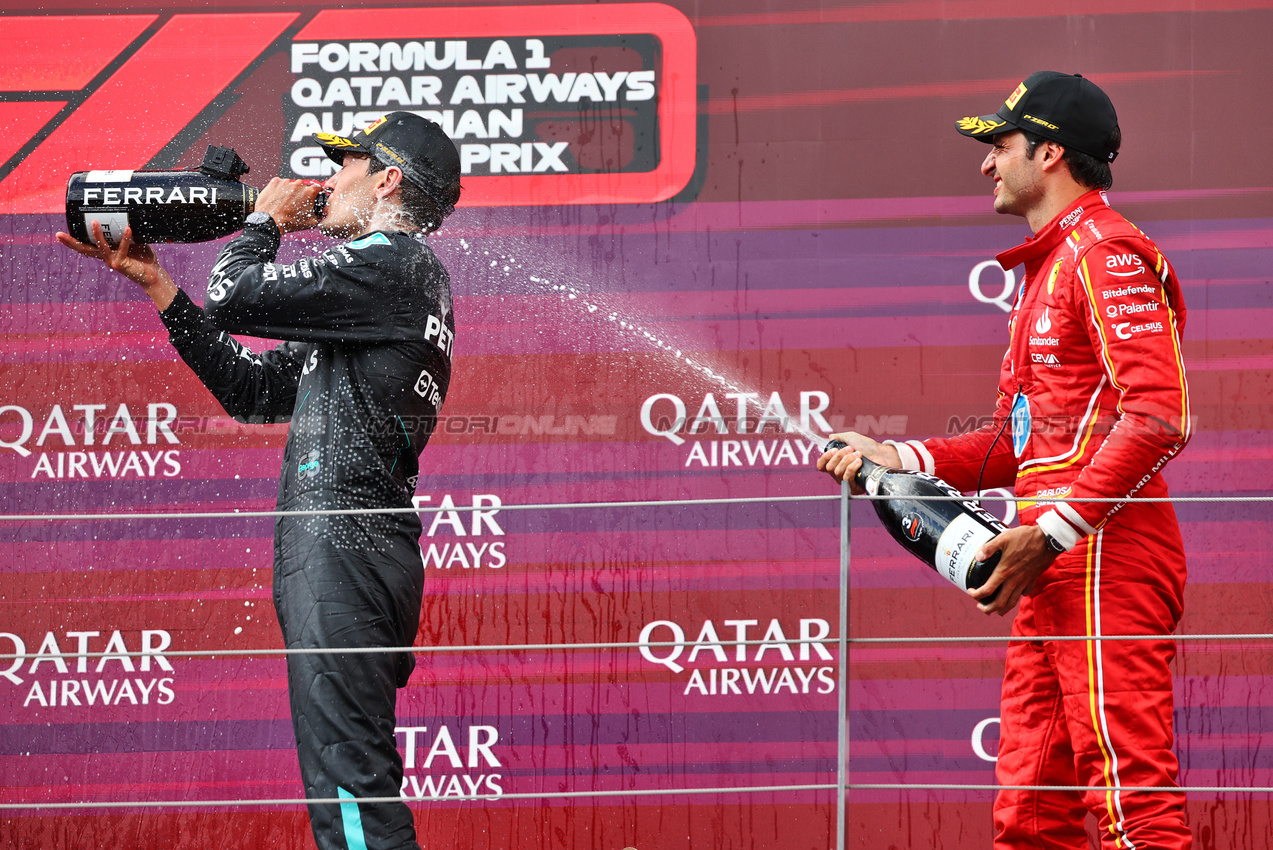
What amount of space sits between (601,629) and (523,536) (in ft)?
1.01

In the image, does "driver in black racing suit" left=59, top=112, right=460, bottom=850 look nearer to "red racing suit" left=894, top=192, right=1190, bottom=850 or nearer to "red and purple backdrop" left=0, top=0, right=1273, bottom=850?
"red and purple backdrop" left=0, top=0, right=1273, bottom=850

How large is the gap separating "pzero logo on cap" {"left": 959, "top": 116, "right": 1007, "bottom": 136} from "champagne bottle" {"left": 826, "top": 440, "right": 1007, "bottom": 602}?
64cm

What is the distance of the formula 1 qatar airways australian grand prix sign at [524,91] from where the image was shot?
2777 mm

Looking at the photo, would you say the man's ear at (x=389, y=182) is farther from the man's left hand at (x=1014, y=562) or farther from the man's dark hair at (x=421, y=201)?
the man's left hand at (x=1014, y=562)

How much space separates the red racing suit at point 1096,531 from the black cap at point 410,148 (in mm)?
1087

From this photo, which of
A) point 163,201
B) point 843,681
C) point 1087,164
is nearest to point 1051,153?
point 1087,164

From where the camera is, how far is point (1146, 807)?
162 cm

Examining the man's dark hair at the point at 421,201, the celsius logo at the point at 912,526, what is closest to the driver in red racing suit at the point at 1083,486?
the celsius logo at the point at 912,526

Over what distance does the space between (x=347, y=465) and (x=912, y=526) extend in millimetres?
998

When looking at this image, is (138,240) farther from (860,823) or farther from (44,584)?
(860,823)

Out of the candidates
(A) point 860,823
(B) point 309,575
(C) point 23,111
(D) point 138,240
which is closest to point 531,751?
(A) point 860,823

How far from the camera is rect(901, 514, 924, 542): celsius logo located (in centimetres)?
185

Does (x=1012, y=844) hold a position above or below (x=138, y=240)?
below

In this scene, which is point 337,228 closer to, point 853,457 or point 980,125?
point 853,457
